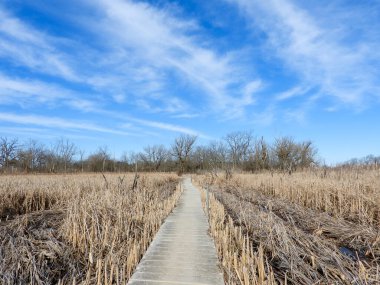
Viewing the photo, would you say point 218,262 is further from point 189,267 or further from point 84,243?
point 84,243

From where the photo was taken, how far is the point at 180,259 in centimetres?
500

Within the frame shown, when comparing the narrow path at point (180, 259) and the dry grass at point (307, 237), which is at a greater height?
the dry grass at point (307, 237)

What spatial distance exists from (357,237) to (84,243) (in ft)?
19.3

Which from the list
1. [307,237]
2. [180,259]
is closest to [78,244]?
[180,259]

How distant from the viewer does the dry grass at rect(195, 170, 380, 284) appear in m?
3.85

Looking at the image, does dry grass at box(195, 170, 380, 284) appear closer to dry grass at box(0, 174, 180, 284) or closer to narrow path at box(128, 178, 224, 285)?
narrow path at box(128, 178, 224, 285)

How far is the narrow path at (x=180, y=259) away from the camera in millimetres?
4145

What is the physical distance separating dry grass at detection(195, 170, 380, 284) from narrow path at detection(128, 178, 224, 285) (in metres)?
0.28

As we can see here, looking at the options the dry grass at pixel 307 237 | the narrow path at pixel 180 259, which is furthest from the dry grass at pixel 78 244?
the dry grass at pixel 307 237

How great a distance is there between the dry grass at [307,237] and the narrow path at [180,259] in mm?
279

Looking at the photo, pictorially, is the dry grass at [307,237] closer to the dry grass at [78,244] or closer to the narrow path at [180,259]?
the narrow path at [180,259]

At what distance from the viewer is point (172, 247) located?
5676mm

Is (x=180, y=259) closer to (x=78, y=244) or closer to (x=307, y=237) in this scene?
(x=78, y=244)

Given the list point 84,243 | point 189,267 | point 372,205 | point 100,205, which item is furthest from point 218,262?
point 372,205
